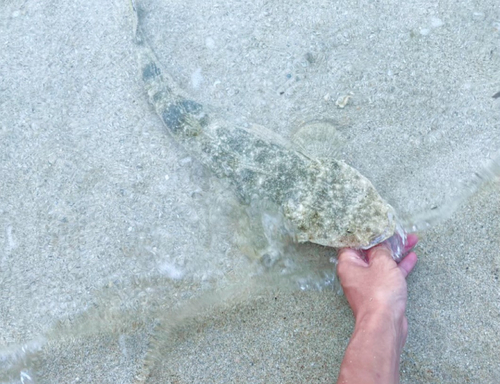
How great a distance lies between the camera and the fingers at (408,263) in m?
2.65

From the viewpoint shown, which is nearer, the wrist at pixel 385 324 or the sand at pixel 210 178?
the wrist at pixel 385 324

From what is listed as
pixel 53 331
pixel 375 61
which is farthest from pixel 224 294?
pixel 375 61

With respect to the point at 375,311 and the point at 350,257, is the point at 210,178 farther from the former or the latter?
the point at 375,311

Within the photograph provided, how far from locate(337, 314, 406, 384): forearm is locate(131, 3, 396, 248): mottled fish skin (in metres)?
0.42

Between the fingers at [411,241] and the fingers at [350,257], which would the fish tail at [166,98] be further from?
the fingers at [411,241]

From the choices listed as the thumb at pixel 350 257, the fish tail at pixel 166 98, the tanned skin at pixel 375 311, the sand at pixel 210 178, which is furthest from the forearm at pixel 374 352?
the fish tail at pixel 166 98

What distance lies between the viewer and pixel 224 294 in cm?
278

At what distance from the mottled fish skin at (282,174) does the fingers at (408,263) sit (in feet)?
0.56

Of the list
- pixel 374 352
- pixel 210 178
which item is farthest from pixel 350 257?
pixel 210 178

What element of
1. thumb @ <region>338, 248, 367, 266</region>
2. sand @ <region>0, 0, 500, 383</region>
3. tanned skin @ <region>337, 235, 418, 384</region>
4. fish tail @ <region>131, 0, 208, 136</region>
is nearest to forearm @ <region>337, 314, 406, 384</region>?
tanned skin @ <region>337, 235, 418, 384</region>

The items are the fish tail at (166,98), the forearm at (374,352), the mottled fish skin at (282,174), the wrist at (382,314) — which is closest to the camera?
the forearm at (374,352)

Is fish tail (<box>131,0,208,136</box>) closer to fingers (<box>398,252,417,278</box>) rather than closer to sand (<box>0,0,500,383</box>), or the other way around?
sand (<box>0,0,500,383</box>)

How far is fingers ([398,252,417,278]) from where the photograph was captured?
104 inches

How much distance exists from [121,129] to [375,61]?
1618 mm
